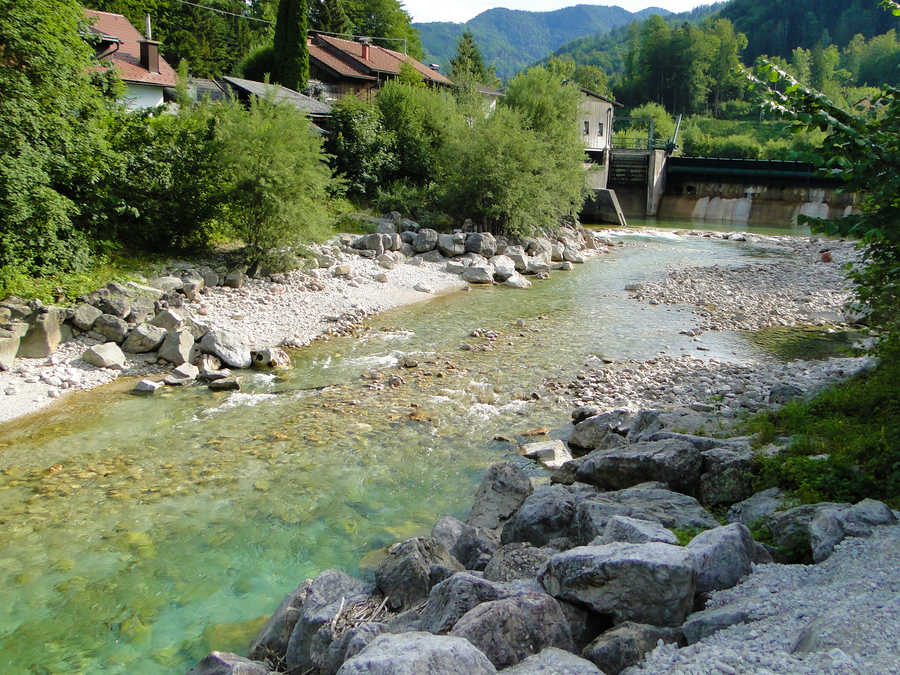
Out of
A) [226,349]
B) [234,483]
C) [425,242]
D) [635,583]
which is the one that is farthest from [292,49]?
[635,583]

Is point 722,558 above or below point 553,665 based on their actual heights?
above

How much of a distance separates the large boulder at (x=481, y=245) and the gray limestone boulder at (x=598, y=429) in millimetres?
16064

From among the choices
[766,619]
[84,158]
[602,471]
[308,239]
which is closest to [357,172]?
[308,239]

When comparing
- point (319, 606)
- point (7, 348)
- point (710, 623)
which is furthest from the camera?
point (7, 348)

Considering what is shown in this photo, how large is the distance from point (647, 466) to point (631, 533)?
2530mm

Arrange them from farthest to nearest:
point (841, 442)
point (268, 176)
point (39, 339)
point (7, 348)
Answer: point (268, 176)
point (39, 339)
point (7, 348)
point (841, 442)

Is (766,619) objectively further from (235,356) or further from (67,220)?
(67,220)

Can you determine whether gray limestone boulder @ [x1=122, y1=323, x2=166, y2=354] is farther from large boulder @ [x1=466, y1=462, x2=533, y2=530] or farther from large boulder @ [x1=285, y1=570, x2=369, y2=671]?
large boulder @ [x1=285, y1=570, x2=369, y2=671]

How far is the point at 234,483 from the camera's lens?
909 cm

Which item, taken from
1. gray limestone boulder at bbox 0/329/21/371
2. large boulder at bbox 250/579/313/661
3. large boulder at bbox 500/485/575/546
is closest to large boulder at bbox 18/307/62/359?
gray limestone boulder at bbox 0/329/21/371

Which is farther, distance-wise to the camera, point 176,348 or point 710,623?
point 176,348

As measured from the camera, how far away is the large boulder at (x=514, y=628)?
14.0 feet

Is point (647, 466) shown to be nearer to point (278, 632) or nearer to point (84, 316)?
point (278, 632)

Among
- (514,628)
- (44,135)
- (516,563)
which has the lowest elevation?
(516,563)
